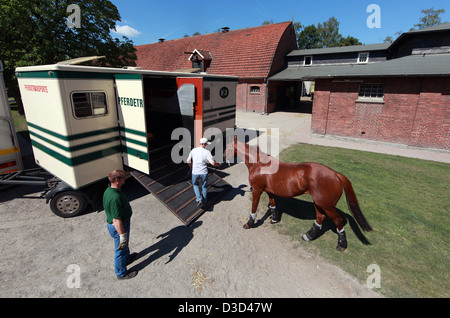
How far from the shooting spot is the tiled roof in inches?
943

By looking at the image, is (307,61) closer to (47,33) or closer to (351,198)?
(47,33)

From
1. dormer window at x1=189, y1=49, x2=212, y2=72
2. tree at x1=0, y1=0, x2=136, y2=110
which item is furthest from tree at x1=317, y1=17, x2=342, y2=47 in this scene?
→ tree at x1=0, y1=0, x2=136, y2=110

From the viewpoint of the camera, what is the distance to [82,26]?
12273mm

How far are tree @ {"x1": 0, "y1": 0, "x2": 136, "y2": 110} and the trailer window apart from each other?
7.75 metres

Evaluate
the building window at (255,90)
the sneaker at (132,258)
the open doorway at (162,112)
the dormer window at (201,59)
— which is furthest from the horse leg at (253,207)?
the dormer window at (201,59)

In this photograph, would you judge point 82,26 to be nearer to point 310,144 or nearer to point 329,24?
point 310,144

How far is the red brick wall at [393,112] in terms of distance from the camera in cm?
1190

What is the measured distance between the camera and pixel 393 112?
13031 mm

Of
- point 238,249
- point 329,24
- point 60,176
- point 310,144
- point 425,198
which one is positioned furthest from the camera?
point 329,24

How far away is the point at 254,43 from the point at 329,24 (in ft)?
176

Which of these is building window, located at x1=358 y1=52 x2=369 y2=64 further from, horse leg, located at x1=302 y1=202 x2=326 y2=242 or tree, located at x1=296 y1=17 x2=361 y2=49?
tree, located at x1=296 y1=17 x2=361 y2=49
